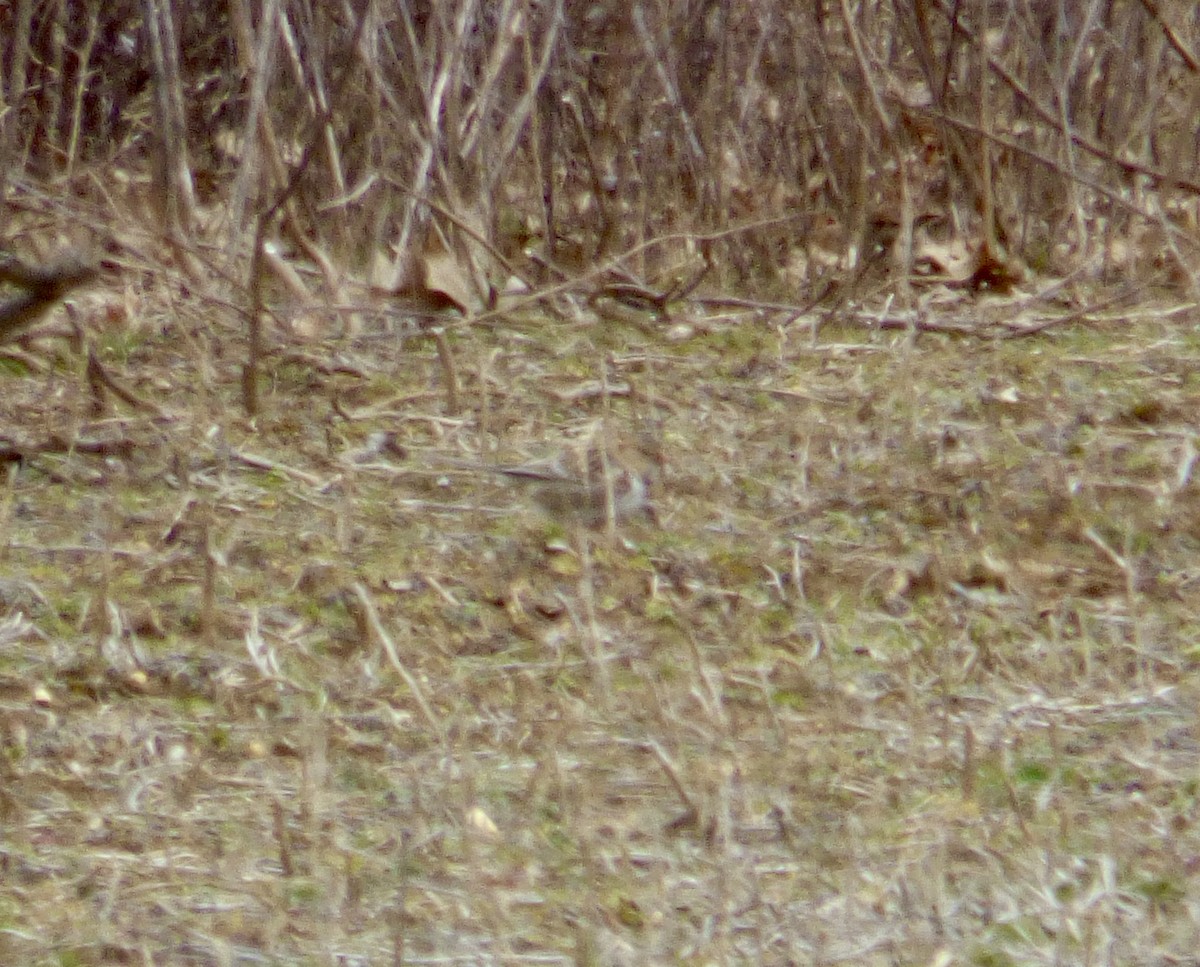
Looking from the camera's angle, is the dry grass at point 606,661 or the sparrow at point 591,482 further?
the sparrow at point 591,482

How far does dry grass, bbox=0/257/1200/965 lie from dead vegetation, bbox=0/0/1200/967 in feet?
0.03

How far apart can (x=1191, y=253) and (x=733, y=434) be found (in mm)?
1696

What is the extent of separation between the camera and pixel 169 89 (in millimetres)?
4801

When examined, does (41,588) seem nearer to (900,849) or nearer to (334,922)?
(334,922)

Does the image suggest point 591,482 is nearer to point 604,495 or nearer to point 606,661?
point 604,495

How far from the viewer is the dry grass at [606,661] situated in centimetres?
251

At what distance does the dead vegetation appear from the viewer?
259 cm

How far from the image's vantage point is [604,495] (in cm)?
374

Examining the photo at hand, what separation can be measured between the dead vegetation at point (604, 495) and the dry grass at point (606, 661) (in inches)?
0.4

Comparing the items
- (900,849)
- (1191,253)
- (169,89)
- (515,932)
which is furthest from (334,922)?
(1191,253)

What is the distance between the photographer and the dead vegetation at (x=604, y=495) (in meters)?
2.59

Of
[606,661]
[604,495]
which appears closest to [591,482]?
[604,495]

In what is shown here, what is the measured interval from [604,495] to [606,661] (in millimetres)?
612

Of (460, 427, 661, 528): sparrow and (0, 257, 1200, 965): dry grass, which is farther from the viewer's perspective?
(460, 427, 661, 528): sparrow
